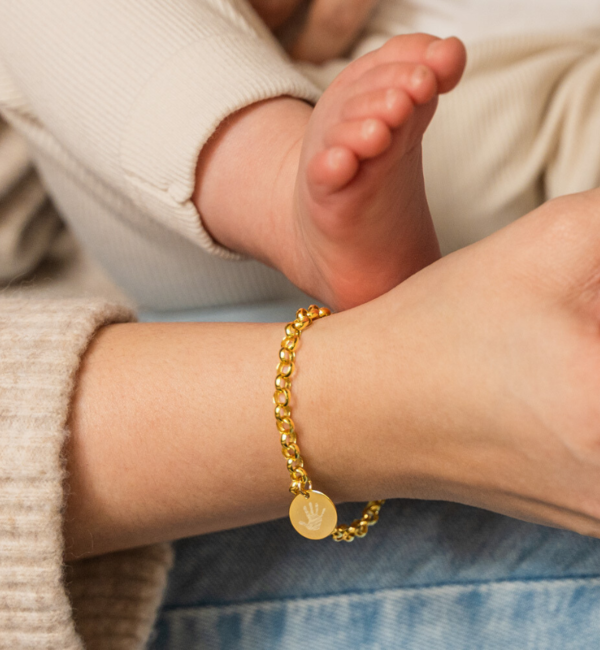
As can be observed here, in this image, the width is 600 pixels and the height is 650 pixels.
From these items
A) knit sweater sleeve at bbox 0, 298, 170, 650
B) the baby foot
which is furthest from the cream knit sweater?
the baby foot

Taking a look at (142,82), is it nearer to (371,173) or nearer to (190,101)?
(190,101)

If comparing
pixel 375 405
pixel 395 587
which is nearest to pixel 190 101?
pixel 375 405

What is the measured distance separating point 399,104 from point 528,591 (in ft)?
1.56

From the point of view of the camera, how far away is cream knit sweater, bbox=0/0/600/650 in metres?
0.49

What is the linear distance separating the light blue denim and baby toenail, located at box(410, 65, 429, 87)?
43 cm

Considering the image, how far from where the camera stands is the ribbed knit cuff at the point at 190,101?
594mm

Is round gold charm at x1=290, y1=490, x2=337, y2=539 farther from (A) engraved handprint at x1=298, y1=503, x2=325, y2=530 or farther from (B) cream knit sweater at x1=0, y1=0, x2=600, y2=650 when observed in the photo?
(B) cream knit sweater at x1=0, y1=0, x2=600, y2=650

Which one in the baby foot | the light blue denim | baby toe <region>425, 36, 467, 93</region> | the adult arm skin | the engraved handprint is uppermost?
baby toe <region>425, 36, 467, 93</region>

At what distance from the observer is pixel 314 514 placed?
521 mm

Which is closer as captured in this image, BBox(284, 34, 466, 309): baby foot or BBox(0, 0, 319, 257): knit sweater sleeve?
BBox(284, 34, 466, 309): baby foot

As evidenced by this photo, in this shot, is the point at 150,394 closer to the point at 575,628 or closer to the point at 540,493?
the point at 540,493

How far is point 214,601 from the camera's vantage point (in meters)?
0.63

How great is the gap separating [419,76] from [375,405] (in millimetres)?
256

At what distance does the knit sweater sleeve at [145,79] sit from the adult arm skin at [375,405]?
167 mm
